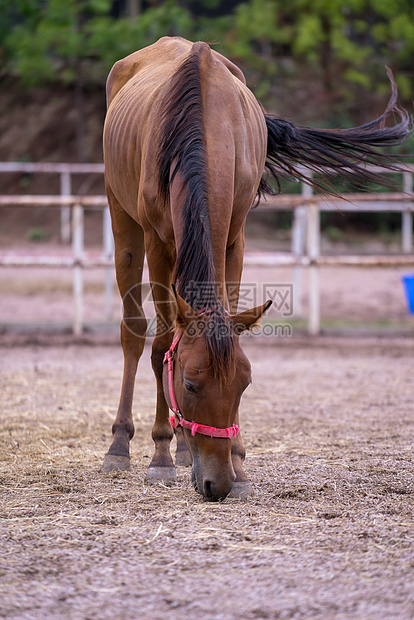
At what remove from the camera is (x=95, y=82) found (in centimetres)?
1845

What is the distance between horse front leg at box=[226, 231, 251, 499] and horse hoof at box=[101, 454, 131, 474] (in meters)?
0.62

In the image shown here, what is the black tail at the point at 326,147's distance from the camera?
3.84 m

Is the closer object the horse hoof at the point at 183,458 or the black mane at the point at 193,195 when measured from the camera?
the black mane at the point at 193,195

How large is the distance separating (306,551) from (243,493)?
633 mm

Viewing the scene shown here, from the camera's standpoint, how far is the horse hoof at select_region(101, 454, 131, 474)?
3285mm

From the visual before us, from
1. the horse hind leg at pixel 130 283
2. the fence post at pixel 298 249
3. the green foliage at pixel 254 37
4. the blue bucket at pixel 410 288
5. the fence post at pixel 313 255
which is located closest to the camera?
the horse hind leg at pixel 130 283

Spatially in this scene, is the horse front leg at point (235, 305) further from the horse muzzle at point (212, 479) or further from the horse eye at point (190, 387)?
the horse eye at point (190, 387)

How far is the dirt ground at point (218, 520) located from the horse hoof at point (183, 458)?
0.09m

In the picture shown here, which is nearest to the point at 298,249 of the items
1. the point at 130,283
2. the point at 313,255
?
the point at 313,255

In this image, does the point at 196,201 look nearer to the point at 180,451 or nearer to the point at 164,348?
the point at 164,348

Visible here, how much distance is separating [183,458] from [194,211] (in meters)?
1.43

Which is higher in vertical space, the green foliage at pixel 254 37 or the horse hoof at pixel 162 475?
the green foliage at pixel 254 37

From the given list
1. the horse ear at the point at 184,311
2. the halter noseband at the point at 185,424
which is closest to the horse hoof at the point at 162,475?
the halter noseband at the point at 185,424

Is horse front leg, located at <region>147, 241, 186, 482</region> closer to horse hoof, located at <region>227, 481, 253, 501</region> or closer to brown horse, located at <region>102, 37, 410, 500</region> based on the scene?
brown horse, located at <region>102, 37, 410, 500</region>
